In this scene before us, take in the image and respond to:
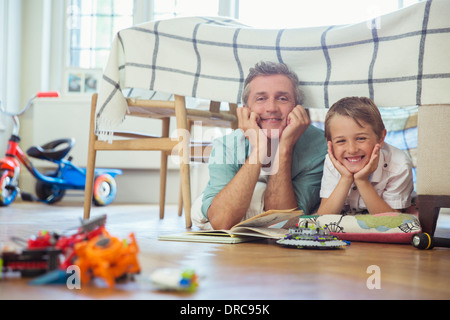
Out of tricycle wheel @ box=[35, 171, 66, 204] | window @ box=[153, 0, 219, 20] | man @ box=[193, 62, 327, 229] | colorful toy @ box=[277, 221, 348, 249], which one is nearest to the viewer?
colorful toy @ box=[277, 221, 348, 249]

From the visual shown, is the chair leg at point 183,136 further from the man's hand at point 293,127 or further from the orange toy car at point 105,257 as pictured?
the orange toy car at point 105,257

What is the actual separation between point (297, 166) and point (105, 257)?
96 centimetres

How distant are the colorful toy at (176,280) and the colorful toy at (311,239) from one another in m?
0.58

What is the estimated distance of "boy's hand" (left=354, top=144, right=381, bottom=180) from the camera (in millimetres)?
1373

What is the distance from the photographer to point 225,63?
1.59m

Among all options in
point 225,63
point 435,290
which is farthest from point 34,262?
point 225,63

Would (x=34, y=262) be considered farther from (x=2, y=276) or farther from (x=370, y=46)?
(x=370, y=46)

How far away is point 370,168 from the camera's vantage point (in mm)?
1375

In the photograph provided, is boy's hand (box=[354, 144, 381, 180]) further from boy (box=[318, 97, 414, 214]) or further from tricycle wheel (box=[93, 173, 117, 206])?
tricycle wheel (box=[93, 173, 117, 206])

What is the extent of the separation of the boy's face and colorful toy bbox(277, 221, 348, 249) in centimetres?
23

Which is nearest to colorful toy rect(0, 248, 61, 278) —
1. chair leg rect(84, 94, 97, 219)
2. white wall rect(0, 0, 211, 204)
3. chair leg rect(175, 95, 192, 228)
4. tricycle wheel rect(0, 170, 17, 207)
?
chair leg rect(175, 95, 192, 228)

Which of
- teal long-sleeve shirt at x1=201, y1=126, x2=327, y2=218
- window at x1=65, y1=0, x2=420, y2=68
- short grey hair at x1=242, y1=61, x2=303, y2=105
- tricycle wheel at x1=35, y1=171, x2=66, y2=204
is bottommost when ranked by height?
tricycle wheel at x1=35, y1=171, x2=66, y2=204

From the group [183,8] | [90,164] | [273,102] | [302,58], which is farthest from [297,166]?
[183,8]

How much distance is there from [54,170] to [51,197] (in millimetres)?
500
